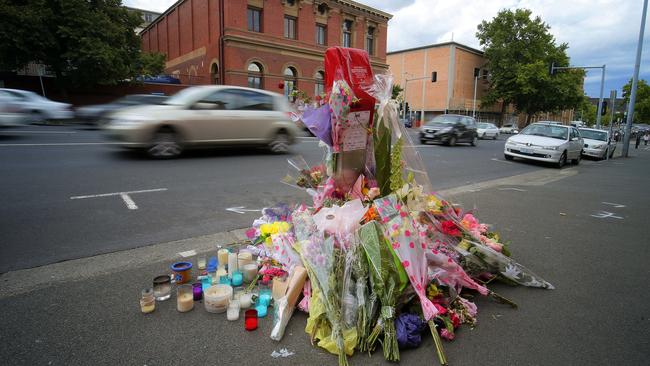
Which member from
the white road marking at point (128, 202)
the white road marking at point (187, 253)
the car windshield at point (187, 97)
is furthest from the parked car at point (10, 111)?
the white road marking at point (187, 253)

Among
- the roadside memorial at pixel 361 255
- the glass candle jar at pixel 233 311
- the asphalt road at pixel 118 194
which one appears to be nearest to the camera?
the roadside memorial at pixel 361 255

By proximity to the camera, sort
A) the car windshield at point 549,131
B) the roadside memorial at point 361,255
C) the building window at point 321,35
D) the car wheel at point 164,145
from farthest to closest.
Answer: the building window at point 321,35 → the car windshield at point 549,131 → the car wheel at point 164,145 → the roadside memorial at point 361,255

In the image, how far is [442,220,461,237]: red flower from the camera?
10.9 feet

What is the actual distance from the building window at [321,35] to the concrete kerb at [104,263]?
106 feet

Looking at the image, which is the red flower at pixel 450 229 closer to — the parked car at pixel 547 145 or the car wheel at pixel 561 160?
the parked car at pixel 547 145

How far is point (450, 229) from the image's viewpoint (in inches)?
132

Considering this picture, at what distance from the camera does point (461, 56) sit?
51375 mm

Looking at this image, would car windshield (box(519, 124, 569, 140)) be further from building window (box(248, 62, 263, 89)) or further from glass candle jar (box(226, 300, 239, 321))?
building window (box(248, 62, 263, 89))

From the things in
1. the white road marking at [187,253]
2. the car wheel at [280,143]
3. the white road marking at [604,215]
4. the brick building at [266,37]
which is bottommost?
the white road marking at [604,215]

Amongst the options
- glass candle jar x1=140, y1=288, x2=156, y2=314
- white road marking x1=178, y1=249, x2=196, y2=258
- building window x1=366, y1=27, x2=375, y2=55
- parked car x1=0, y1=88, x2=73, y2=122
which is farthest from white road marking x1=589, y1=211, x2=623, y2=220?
building window x1=366, y1=27, x2=375, y2=55

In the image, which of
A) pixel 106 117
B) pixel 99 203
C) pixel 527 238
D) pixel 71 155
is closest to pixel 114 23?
pixel 106 117

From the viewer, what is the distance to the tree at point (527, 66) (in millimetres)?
45125

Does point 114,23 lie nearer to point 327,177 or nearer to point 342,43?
point 342,43

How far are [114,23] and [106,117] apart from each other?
49.2 ft
